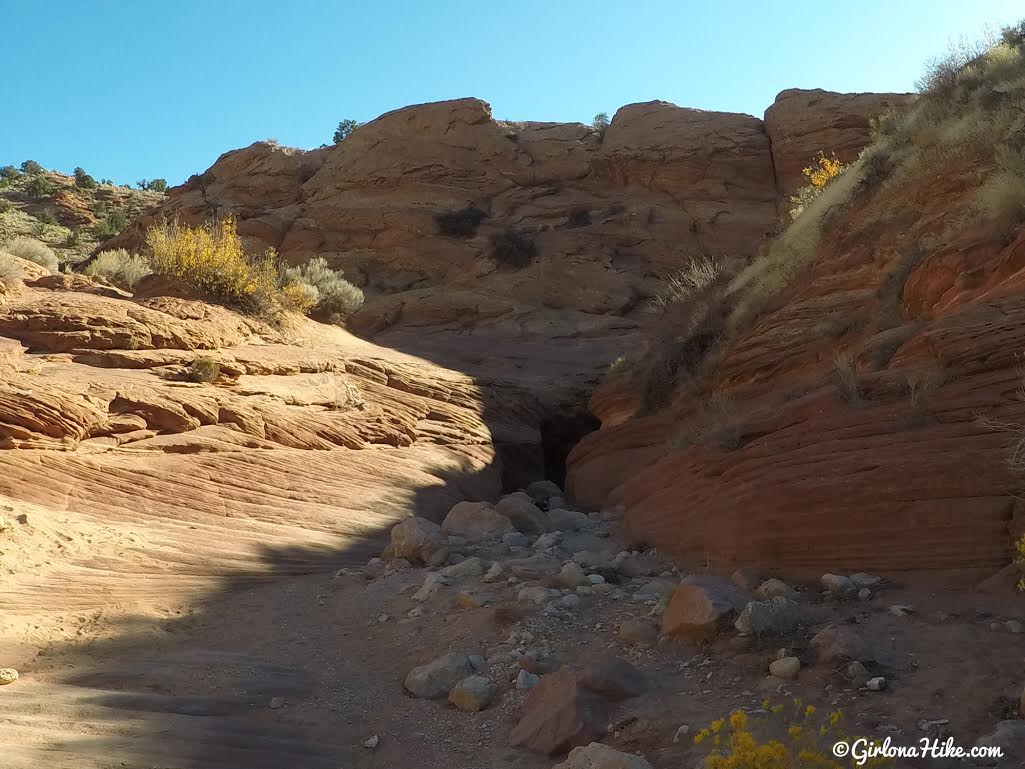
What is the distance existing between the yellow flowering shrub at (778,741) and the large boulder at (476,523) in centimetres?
527

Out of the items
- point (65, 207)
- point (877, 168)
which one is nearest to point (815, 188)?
point (877, 168)

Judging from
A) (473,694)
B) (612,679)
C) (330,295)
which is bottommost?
(473,694)

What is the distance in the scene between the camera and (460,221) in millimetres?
24094

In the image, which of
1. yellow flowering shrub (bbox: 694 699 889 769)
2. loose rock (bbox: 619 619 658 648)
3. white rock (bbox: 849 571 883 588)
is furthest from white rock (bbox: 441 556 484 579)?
yellow flowering shrub (bbox: 694 699 889 769)

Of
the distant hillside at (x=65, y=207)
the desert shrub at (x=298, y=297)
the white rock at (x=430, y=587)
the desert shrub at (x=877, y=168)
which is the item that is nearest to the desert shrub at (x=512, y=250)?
the desert shrub at (x=298, y=297)

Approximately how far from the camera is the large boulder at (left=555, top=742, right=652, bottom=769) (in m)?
3.93

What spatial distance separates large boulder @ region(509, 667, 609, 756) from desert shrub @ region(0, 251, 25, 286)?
Result: 31.4 feet

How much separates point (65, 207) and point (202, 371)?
26124 mm

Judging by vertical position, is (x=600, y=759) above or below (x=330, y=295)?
below

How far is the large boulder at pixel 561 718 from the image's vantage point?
15.0 ft

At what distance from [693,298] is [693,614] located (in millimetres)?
11693

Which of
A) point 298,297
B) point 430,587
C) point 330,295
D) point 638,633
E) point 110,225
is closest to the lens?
point 638,633

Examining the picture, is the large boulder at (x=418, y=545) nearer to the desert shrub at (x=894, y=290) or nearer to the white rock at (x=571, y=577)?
the white rock at (x=571, y=577)

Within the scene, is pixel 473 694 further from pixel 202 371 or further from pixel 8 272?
pixel 8 272
